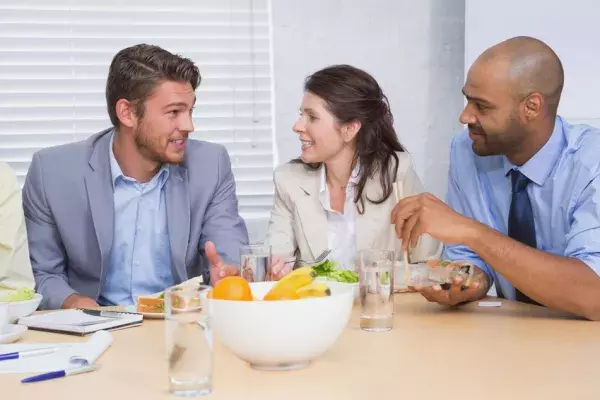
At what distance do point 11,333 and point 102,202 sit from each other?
105cm

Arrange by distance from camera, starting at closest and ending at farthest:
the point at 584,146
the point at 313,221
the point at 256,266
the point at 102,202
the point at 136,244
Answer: the point at 256,266 → the point at 584,146 → the point at 102,202 → the point at 136,244 → the point at 313,221

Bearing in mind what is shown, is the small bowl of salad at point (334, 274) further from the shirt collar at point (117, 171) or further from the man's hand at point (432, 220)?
the shirt collar at point (117, 171)

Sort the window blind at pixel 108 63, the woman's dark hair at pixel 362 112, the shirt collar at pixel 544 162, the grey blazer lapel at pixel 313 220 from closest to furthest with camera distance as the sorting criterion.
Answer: the shirt collar at pixel 544 162
the grey blazer lapel at pixel 313 220
the woman's dark hair at pixel 362 112
the window blind at pixel 108 63

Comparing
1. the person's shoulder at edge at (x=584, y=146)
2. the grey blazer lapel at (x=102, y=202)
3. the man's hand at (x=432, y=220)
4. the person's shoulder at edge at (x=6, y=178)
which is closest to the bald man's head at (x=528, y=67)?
the person's shoulder at edge at (x=584, y=146)

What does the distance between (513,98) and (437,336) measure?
91 centimetres

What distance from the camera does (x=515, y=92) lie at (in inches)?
92.0

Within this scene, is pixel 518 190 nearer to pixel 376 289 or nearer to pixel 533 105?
pixel 533 105

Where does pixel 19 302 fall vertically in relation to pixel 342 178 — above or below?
below

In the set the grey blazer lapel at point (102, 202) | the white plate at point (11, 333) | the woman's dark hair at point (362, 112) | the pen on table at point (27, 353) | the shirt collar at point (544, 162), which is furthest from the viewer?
the woman's dark hair at point (362, 112)

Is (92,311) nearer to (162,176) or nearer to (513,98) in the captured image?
(162,176)

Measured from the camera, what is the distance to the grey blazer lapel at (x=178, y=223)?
277cm

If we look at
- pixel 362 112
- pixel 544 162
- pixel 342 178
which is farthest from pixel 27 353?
pixel 362 112

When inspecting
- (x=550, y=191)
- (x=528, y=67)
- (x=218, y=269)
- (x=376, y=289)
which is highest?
(x=528, y=67)

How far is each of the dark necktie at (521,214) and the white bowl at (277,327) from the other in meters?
1.06
